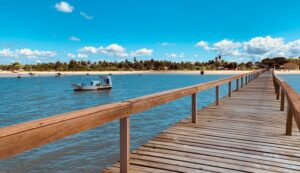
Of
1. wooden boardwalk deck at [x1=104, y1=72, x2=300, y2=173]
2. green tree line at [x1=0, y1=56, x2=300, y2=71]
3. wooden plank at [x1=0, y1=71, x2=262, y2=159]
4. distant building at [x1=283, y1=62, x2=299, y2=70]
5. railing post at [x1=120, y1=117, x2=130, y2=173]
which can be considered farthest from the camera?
green tree line at [x1=0, y1=56, x2=300, y2=71]

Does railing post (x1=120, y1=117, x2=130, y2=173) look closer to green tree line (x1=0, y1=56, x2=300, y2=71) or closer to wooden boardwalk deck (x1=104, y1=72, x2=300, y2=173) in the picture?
wooden boardwalk deck (x1=104, y1=72, x2=300, y2=173)

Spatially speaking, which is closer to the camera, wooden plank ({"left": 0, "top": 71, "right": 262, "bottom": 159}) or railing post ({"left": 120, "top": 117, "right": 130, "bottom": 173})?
wooden plank ({"left": 0, "top": 71, "right": 262, "bottom": 159})

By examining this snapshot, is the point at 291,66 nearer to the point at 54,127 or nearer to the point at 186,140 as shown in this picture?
the point at 186,140

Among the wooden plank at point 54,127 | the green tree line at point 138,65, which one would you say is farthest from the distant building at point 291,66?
the wooden plank at point 54,127

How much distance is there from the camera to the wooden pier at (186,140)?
5.74ft

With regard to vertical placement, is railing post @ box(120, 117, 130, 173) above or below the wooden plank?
below

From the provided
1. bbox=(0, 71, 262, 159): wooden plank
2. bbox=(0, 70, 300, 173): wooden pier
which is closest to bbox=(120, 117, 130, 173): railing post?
bbox=(0, 70, 300, 173): wooden pier

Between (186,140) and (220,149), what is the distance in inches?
24.9

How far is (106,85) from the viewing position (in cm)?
4378

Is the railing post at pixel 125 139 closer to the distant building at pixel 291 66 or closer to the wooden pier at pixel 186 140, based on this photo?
the wooden pier at pixel 186 140

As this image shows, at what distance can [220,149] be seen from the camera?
399 centimetres

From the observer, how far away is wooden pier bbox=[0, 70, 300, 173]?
5.74ft

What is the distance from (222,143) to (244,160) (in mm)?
756

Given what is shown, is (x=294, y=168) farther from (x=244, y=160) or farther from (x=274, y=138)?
(x=274, y=138)
